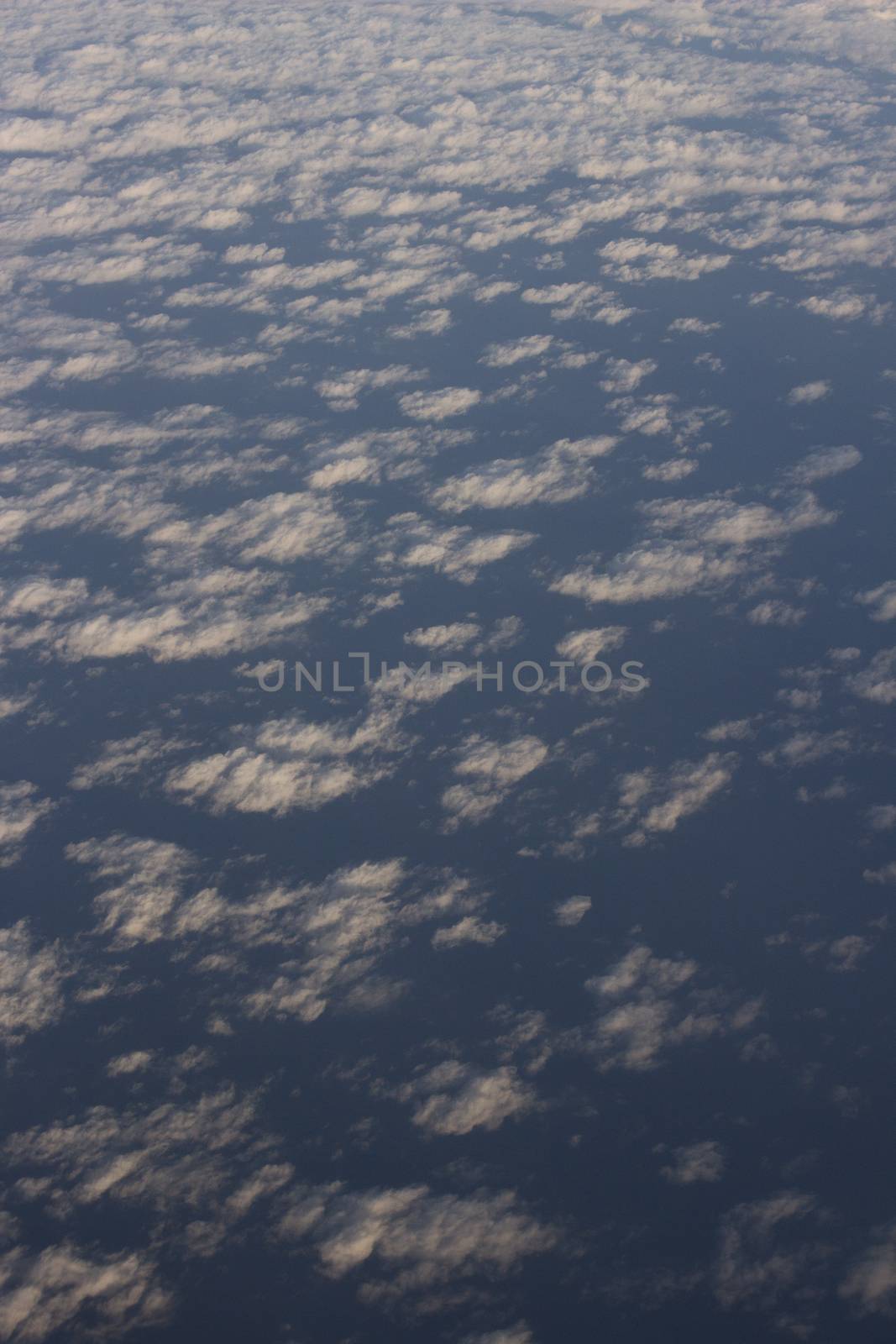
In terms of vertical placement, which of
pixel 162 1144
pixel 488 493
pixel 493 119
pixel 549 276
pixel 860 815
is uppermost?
pixel 493 119

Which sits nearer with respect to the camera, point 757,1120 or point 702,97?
point 757,1120

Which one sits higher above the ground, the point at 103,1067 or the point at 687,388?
the point at 687,388

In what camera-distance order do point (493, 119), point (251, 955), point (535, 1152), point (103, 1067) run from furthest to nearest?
point (493, 119), point (251, 955), point (103, 1067), point (535, 1152)

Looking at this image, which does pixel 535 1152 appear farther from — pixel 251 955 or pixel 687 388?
pixel 687 388

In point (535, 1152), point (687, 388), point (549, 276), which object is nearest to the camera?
point (535, 1152)

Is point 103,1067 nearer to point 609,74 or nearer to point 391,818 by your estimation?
point 391,818

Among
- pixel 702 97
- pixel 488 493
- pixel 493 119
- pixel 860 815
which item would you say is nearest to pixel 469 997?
pixel 860 815

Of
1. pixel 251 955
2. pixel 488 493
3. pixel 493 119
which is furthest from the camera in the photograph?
pixel 493 119

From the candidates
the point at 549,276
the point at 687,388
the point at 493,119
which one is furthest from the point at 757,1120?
the point at 493,119

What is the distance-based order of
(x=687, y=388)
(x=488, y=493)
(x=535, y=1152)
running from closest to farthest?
1. (x=535, y=1152)
2. (x=488, y=493)
3. (x=687, y=388)
